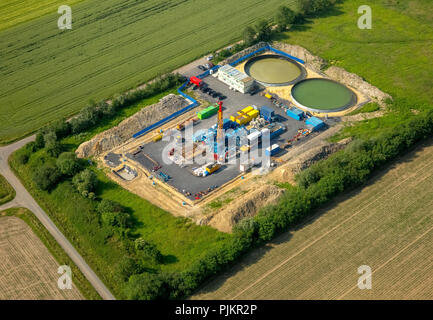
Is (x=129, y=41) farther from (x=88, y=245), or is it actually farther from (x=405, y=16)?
(x=405, y=16)

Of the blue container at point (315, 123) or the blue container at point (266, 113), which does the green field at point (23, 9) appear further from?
the blue container at point (315, 123)

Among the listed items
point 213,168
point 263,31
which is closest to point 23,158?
point 213,168

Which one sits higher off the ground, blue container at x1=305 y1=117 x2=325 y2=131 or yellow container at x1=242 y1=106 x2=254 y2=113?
yellow container at x1=242 y1=106 x2=254 y2=113

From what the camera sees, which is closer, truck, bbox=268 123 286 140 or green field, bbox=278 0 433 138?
truck, bbox=268 123 286 140

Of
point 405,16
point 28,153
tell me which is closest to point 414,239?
point 28,153

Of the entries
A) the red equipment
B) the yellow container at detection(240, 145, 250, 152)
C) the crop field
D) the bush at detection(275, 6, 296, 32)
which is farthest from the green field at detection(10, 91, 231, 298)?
the bush at detection(275, 6, 296, 32)

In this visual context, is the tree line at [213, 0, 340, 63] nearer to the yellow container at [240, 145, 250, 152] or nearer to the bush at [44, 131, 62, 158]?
the yellow container at [240, 145, 250, 152]

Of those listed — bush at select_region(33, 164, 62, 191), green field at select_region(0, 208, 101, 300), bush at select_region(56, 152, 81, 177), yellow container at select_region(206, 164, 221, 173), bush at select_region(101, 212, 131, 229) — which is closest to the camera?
green field at select_region(0, 208, 101, 300)
